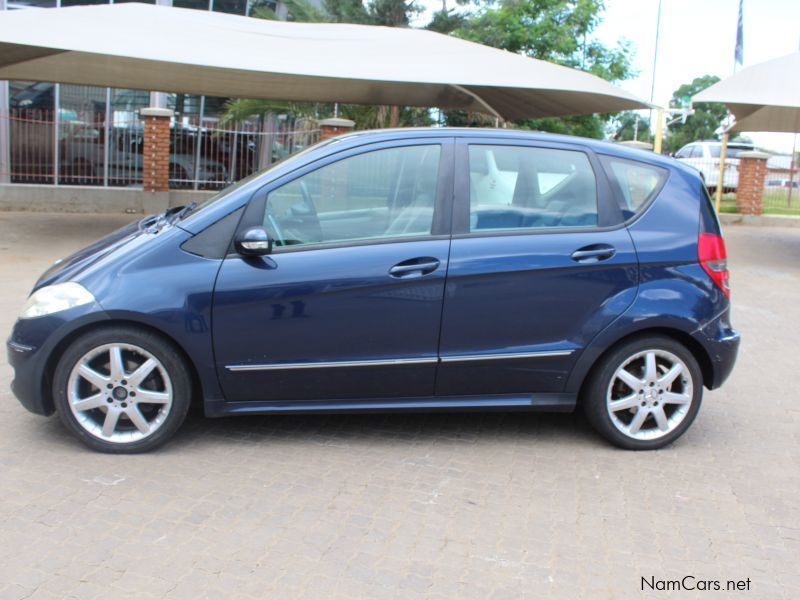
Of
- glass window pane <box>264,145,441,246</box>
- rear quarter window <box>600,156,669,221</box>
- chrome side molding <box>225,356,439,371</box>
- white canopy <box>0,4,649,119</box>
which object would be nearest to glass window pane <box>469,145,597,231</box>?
rear quarter window <box>600,156,669,221</box>

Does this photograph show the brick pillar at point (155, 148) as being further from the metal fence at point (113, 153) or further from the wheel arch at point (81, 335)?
the wheel arch at point (81, 335)

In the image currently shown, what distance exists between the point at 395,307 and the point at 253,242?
0.82 metres

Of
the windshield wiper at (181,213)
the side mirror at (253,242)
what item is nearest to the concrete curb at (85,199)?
the windshield wiper at (181,213)

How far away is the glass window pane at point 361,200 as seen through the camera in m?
4.36

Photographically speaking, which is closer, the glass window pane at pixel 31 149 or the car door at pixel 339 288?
the car door at pixel 339 288

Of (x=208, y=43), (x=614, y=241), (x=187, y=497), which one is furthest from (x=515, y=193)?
(x=208, y=43)

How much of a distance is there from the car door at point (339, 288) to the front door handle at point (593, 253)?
2.42 feet

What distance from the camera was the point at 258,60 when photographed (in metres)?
11.6

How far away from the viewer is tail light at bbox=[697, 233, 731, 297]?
4590 mm

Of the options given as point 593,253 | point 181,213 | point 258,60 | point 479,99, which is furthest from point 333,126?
point 593,253

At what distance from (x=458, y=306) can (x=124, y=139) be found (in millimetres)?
14477

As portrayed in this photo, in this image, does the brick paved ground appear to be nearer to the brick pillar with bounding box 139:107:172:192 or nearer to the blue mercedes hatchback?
the blue mercedes hatchback

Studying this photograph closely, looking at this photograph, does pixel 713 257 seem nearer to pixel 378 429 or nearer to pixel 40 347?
pixel 378 429

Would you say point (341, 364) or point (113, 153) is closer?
point (341, 364)
